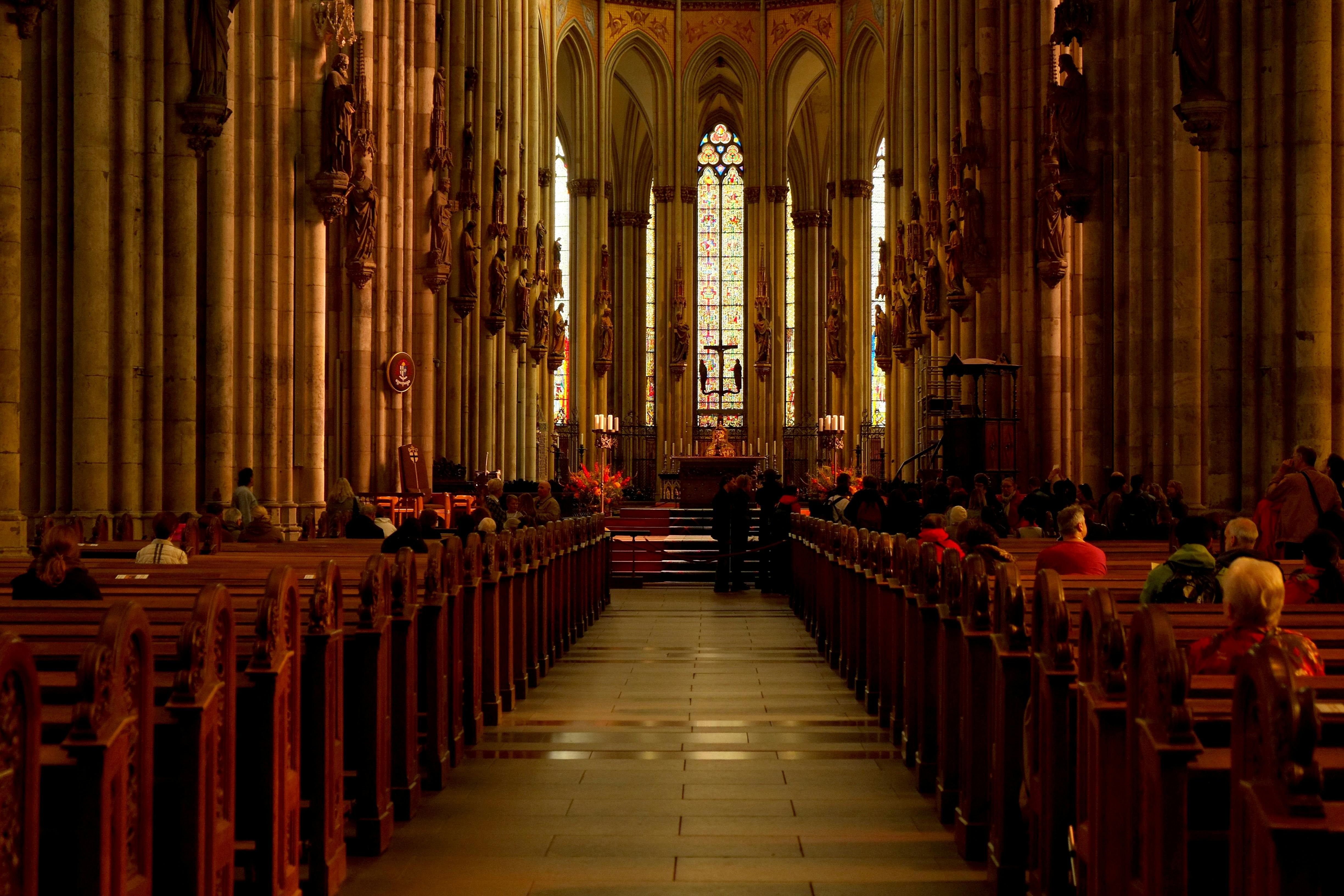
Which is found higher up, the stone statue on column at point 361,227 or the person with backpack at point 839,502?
the stone statue on column at point 361,227

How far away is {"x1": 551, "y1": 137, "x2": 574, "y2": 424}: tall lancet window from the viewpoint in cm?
4278

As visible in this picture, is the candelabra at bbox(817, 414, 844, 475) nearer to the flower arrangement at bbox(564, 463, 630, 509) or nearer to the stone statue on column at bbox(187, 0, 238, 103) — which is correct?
the flower arrangement at bbox(564, 463, 630, 509)

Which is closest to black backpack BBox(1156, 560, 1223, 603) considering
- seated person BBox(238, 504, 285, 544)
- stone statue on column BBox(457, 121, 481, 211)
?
seated person BBox(238, 504, 285, 544)

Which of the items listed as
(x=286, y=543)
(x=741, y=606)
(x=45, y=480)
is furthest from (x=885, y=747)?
(x=741, y=606)

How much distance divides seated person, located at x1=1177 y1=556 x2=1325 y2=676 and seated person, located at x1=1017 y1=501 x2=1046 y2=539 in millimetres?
8441

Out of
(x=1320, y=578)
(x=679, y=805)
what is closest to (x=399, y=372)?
(x=679, y=805)

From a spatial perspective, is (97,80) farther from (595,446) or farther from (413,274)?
(595,446)

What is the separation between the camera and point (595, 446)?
4188 centimetres

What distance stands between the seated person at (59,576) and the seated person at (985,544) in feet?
13.5

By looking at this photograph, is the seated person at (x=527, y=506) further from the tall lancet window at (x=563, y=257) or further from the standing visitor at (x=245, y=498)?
the tall lancet window at (x=563, y=257)

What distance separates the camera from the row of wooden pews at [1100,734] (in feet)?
9.59

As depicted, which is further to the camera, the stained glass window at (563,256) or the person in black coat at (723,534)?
the stained glass window at (563,256)

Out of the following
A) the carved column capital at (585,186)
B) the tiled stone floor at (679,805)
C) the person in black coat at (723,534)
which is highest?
the carved column capital at (585,186)

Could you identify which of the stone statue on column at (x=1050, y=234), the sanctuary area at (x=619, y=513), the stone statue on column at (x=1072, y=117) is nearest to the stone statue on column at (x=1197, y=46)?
the sanctuary area at (x=619, y=513)
